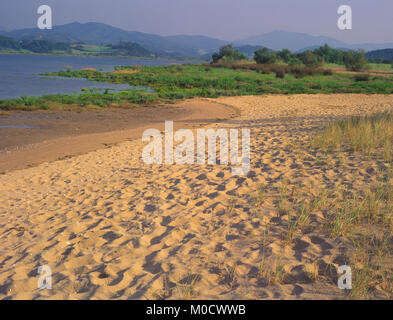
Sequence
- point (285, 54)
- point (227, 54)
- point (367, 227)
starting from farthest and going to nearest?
point (227, 54) < point (285, 54) < point (367, 227)

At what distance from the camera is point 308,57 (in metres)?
59.0

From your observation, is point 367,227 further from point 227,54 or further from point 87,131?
point 227,54

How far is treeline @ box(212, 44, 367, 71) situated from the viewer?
1869 inches

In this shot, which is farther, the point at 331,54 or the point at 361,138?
the point at 331,54

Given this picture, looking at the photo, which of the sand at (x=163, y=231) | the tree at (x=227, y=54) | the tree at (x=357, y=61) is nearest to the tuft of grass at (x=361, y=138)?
the sand at (x=163, y=231)

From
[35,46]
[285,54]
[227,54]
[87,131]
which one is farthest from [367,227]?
[35,46]

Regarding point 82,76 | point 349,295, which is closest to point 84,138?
point 349,295

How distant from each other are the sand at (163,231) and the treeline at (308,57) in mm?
46762

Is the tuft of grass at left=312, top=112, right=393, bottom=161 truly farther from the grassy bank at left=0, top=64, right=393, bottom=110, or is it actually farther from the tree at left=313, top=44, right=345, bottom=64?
the tree at left=313, top=44, right=345, bottom=64

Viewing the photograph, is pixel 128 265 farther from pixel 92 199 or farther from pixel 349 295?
pixel 92 199

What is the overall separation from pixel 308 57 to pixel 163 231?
6161 centimetres

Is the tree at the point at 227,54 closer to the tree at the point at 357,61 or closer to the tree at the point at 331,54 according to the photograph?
the tree at the point at 331,54

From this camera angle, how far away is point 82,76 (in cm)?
4169

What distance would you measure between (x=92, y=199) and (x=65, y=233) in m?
1.39
